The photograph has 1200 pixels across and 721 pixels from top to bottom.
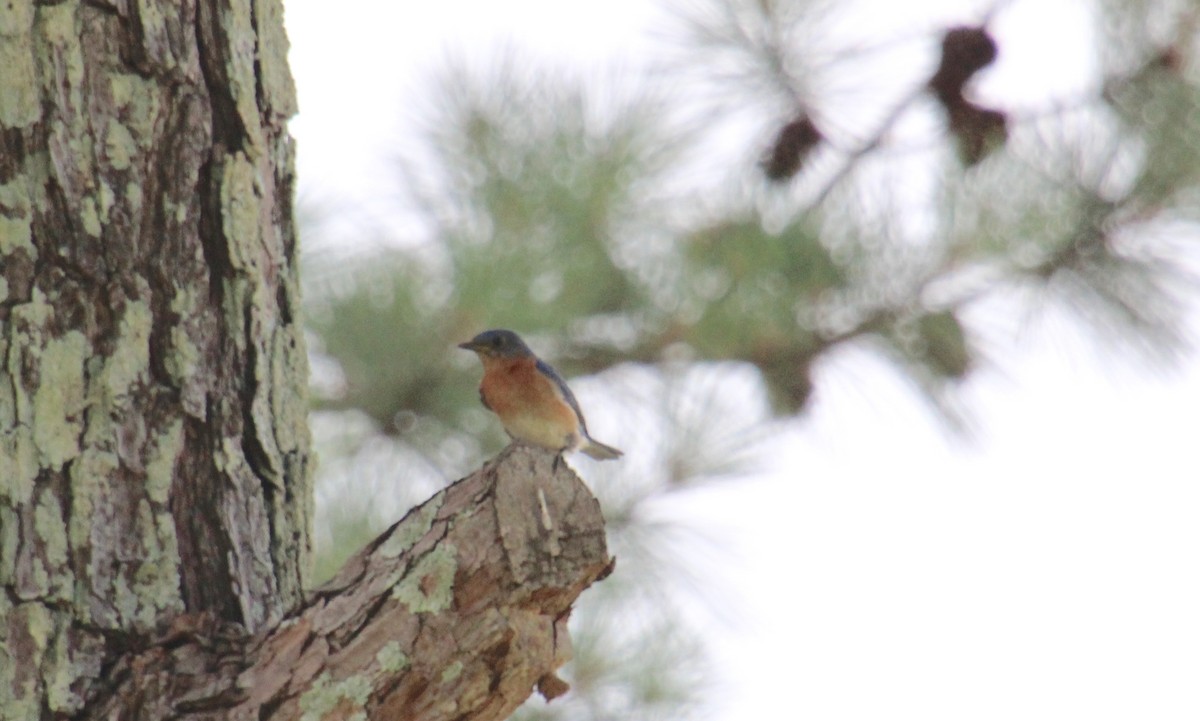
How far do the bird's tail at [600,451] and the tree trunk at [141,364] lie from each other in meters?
1.90

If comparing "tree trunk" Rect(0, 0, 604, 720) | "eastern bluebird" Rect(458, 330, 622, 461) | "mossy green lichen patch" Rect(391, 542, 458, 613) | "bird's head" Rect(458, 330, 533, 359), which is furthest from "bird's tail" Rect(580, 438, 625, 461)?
"mossy green lichen patch" Rect(391, 542, 458, 613)

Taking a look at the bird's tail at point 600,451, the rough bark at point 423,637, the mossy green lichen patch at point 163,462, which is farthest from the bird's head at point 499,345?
the rough bark at point 423,637

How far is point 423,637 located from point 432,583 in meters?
0.06

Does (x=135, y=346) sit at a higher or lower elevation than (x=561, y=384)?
lower

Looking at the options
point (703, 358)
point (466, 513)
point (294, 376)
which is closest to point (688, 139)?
point (703, 358)

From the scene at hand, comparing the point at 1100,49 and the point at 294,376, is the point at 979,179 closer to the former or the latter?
the point at 1100,49

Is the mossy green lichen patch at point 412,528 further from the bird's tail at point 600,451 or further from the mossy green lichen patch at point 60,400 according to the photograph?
the bird's tail at point 600,451

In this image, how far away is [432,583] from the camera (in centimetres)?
157

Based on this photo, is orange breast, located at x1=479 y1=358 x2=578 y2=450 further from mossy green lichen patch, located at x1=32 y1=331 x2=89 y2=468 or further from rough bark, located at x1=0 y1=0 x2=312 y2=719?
mossy green lichen patch, located at x1=32 y1=331 x2=89 y2=468

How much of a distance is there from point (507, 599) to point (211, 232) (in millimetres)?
604

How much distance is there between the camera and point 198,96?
1868 millimetres

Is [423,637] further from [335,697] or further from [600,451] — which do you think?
[600,451]

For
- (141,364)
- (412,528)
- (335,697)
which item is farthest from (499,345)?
(335,697)

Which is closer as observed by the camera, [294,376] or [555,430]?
[294,376]
